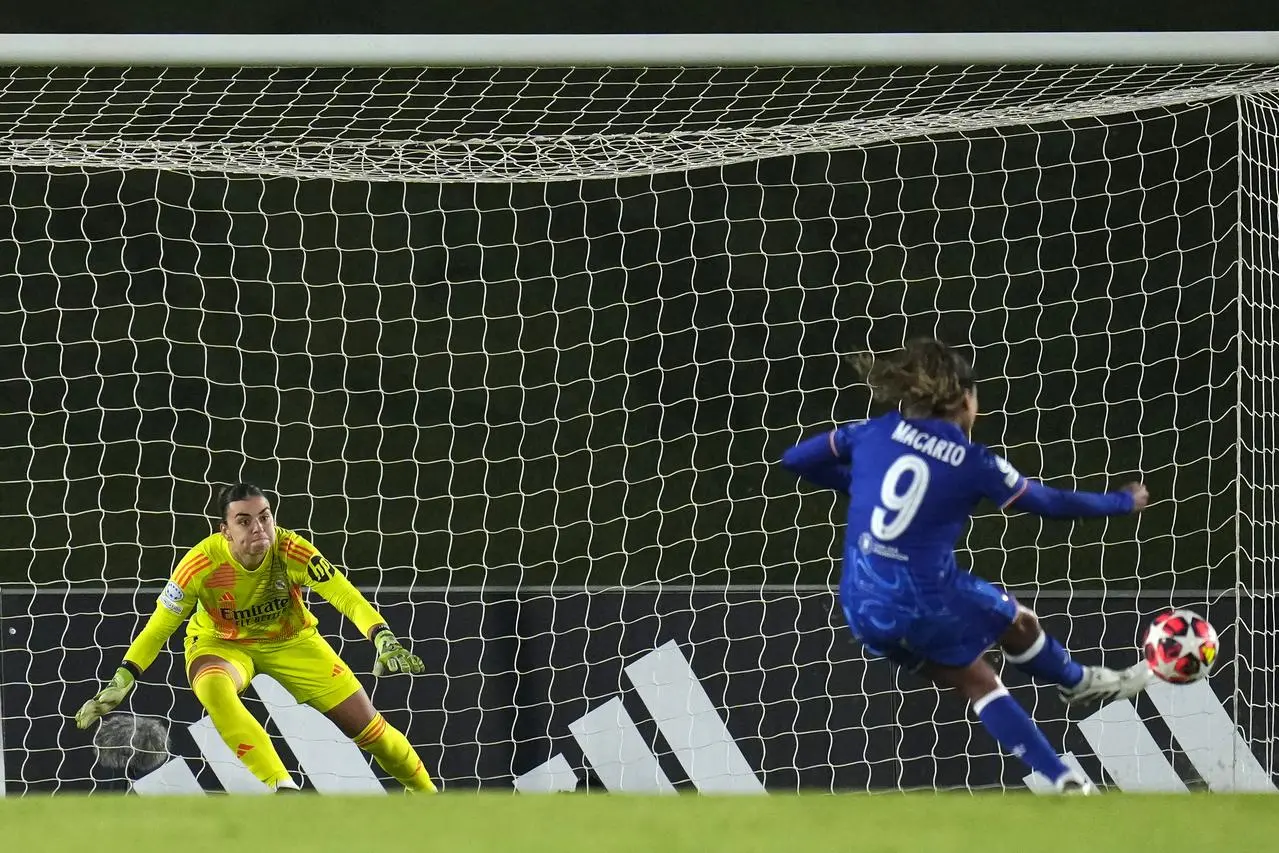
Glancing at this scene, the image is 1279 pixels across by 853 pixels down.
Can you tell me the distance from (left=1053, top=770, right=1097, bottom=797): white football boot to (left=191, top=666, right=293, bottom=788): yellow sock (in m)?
2.82

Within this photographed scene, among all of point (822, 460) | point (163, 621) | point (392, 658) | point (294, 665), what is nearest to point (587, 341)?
point (294, 665)

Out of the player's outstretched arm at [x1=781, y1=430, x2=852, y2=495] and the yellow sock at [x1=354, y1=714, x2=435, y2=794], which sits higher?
the player's outstretched arm at [x1=781, y1=430, x2=852, y2=495]

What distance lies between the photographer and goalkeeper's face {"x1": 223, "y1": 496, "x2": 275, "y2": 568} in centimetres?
557

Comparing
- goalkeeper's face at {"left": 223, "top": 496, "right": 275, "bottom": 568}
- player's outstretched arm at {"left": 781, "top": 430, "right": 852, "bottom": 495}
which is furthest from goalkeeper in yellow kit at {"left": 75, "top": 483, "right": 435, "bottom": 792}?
player's outstretched arm at {"left": 781, "top": 430, "right": 852, "bottom": 495}

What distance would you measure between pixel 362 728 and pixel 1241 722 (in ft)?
11.2

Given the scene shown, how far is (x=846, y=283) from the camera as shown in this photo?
341 inches

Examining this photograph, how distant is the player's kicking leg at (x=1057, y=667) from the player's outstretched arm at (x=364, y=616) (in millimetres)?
2126

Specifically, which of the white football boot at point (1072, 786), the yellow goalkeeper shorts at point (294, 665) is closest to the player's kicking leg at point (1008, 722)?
the white football boot at point (1072, 786)

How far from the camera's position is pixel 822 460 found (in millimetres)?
4078

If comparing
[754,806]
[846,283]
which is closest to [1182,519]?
[846,283]

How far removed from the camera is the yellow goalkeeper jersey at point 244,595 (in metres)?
5.66

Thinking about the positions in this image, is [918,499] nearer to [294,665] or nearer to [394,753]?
[394,753]
